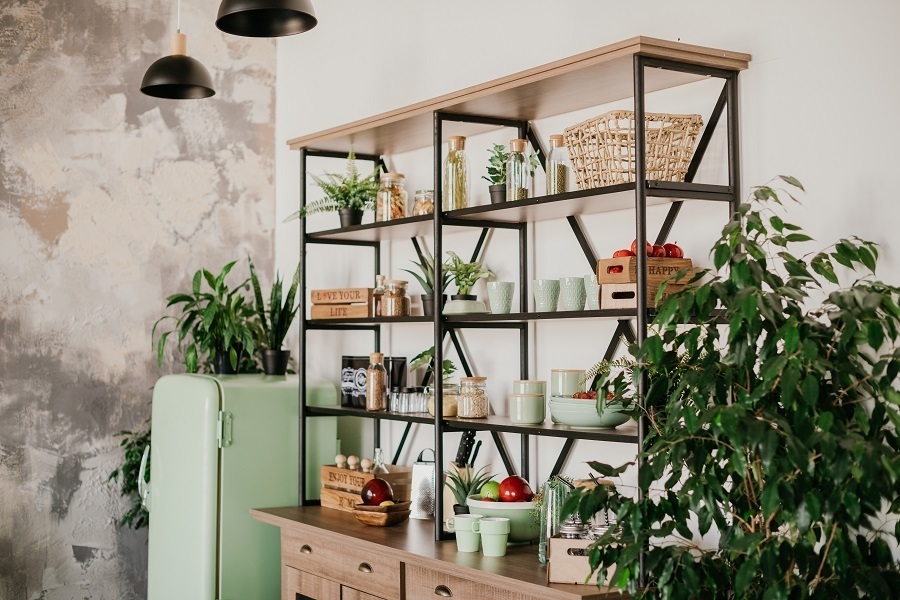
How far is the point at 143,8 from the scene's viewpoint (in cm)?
517

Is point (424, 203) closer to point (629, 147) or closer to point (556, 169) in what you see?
point (556, 169)

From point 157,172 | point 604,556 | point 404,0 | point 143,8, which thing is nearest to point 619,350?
point 604,556

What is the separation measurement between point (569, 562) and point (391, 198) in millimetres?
1809

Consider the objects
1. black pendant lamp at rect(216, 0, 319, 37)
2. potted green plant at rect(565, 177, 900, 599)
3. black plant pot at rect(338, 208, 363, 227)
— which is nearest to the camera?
potted green plant at rect(565, 177, 900, 599)

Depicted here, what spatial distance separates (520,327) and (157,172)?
230cm

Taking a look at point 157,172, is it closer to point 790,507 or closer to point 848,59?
point 848,59

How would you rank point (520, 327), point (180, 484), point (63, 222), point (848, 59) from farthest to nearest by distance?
1. point (63, 222)
2. point (180, 484)
3. point (520, 327)
4. point (848, 59)

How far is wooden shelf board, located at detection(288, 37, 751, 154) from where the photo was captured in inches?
117

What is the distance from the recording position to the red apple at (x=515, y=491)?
3484mm

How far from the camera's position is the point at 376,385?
414cm

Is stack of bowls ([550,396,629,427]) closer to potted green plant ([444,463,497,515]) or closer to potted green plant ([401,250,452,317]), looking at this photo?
potted green plant ([444,463,497,515])

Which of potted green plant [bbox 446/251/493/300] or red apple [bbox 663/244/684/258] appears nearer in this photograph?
red apple [bbox 663/244/684/258]

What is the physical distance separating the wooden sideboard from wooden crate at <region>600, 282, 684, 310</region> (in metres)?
0.81

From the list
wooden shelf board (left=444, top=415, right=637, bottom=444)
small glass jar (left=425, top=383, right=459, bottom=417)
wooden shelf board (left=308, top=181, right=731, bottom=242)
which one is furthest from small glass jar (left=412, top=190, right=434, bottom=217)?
wooden shelf board (left=444, top=415, right=637, bottom=444)
